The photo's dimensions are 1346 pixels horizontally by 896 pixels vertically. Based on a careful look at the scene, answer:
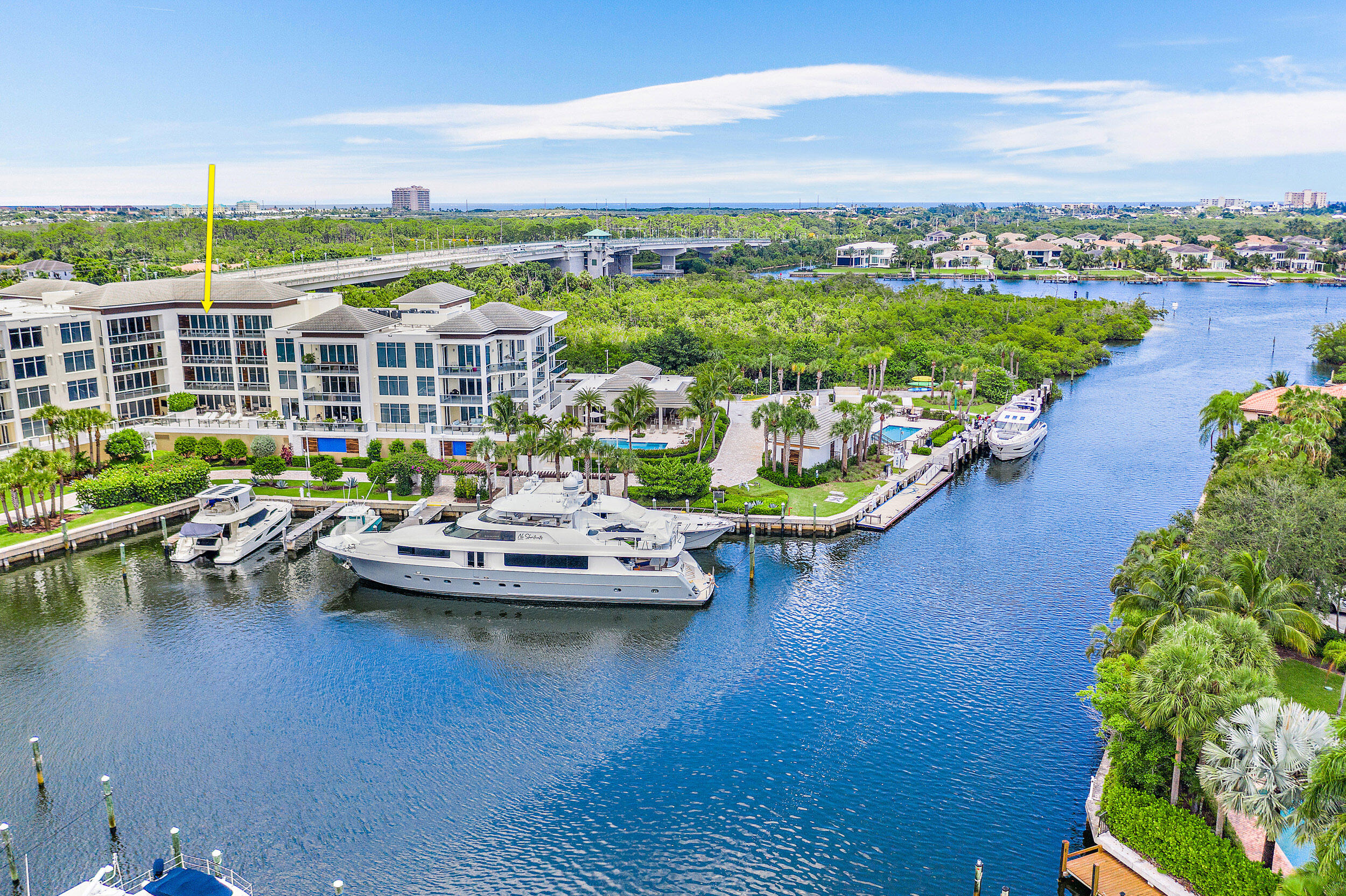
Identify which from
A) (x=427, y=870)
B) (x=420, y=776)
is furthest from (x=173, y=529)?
(x=427, y=870)

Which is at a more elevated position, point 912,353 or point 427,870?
point 912,353

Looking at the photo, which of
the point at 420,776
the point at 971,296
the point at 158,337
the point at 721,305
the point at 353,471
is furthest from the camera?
the point at 971,296

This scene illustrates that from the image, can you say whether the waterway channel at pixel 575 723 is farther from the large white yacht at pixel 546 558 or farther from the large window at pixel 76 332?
the large window at pixel 76 332

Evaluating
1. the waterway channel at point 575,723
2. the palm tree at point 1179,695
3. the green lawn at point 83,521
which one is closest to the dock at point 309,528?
the waterway channel at point 575,723

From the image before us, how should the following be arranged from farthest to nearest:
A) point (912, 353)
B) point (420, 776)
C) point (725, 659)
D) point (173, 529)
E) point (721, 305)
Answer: point (721, 305) → point (912, 353) → point (173, 529) → point (725, 659) → point (420, 776)

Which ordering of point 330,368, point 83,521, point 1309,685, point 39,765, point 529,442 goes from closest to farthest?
point 39,765 → point 1309,685 → point 83,521 → point 529,442 → point 330,368

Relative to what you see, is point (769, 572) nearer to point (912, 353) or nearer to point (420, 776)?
point (420, 776)

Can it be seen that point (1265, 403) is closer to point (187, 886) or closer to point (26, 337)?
point (187, 886)

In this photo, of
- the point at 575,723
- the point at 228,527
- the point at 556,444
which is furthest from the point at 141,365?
the point at 575,723
